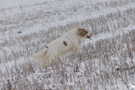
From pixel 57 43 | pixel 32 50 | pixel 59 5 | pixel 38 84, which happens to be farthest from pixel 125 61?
pixel 59 5

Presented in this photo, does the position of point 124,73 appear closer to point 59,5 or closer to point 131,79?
point 131,79

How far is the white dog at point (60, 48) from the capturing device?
5.33m

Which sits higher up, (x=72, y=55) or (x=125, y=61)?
(x=125, y=61)

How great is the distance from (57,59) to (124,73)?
2062 millimetres

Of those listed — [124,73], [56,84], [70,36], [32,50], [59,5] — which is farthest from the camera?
[59,5]

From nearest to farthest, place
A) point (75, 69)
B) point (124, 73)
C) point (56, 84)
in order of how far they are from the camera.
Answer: point (124, 73), point (56, 84), point (75, 69)

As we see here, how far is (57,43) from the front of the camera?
552 cm

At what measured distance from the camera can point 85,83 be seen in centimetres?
348

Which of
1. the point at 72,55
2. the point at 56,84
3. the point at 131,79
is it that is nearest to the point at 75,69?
the point at 56,84

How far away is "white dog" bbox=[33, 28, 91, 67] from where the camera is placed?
17.5ft

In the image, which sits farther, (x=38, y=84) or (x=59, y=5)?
(x=59, y=5)

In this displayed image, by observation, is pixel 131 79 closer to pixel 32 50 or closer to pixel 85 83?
pixel 85 83

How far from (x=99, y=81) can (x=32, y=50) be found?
431 cm

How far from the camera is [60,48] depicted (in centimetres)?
555
